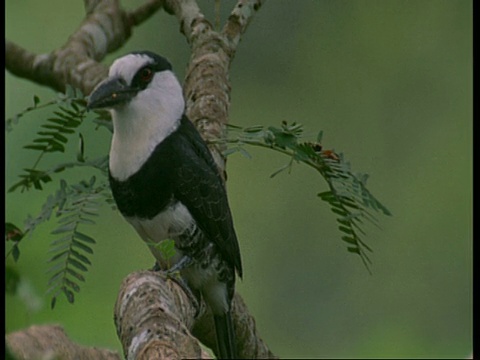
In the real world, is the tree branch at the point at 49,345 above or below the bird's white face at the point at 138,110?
below

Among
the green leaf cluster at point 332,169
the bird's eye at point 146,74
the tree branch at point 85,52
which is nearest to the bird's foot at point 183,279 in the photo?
the green leaf cluster at point 332,169

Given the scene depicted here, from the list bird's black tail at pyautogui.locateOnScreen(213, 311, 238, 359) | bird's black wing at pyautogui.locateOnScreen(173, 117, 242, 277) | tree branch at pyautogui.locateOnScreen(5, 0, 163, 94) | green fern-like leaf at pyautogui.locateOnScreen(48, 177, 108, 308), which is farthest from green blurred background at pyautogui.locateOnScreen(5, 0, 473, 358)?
green fern-like leaf at pyautogui.locateOnScreen(48, 177, 108, 308)

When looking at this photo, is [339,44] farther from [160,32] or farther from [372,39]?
[160,32]

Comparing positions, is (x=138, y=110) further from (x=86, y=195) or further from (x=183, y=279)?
(x=183, y=279)

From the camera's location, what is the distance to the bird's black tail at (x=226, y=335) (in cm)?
222

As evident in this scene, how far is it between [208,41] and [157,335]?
1.27 m

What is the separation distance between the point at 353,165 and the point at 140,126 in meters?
1.64

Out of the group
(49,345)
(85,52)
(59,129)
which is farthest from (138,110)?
(85,52)

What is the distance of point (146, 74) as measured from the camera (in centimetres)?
202

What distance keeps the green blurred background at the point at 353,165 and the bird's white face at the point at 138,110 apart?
3.87 ft

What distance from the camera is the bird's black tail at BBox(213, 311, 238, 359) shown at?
7.29ft

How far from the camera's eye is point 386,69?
13.0 ft

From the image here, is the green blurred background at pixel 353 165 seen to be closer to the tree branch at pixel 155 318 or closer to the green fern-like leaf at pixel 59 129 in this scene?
the green fern-like leaf at pixel 59 129

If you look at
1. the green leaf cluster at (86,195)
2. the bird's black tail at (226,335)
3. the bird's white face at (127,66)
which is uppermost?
the bird's white face at (127,66)
